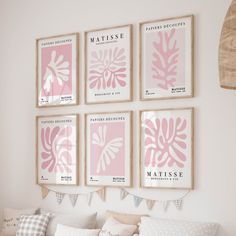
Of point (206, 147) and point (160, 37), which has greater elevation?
point (160, 37)

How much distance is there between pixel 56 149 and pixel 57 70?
656 millimetres

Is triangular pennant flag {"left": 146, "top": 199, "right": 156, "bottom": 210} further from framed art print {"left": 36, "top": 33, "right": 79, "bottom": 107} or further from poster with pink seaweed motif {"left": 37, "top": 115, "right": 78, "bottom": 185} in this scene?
framed art print {"left": 36, "top": 33, "right": 79, "bottom": 107}

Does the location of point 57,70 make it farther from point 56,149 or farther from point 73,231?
point 73,231

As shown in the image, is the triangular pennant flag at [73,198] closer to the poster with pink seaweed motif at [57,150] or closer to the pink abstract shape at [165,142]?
the poster with pink seaweed motif at [57,150]

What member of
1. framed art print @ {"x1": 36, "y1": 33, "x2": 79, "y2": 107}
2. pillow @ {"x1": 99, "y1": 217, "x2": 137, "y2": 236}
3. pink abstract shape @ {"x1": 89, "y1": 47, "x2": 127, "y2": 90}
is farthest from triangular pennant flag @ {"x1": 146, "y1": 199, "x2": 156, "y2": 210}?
framed art print @ {"x1": 36, "y1": 33, "x2": 79, "y2": 107}

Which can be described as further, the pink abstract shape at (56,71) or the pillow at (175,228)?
the pink abstract shape at (56,71)

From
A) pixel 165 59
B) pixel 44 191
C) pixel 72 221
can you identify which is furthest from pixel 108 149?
pixel 165 59

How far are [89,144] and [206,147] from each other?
968 millimetres

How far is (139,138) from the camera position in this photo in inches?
143

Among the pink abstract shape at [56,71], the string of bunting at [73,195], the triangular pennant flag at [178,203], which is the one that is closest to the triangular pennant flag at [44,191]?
the string of bunting at [73,195]

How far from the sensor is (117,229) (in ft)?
11.1

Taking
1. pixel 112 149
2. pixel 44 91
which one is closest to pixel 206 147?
pixel 112 149

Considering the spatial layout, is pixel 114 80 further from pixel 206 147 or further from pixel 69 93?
pixel 206 147

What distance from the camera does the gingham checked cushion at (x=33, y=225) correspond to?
3.71m
